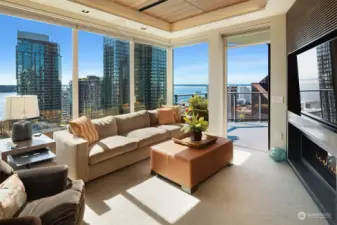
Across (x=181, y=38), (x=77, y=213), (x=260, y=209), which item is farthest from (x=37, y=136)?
(x=181, y=38)

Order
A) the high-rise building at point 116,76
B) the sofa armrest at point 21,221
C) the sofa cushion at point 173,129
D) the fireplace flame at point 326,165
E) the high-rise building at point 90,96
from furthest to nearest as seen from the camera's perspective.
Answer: the high-rise building at point 116,76
the sofa cushion at point 173,129
the high-rise building at point 90,96
the fireplace flame at point 326,165
the sofa armrest at point 21,221

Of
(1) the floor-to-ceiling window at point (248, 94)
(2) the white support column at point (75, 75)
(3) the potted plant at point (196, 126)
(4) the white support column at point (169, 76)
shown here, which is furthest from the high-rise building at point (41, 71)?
(1) the floor-to-ceiling window at point (248, 94)

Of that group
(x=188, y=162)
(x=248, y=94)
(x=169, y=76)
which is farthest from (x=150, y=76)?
(x=188, y=162)

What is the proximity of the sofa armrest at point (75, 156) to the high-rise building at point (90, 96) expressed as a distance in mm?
1180

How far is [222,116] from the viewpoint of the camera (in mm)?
4586

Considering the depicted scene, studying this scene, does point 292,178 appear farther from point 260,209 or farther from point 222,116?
point 222,116

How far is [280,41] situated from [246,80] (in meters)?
1.56

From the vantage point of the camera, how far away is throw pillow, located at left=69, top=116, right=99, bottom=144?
9.84 feet

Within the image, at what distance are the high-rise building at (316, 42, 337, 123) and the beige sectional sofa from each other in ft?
8.41

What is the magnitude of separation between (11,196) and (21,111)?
1435mm

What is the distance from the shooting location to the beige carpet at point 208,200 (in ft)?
6.55

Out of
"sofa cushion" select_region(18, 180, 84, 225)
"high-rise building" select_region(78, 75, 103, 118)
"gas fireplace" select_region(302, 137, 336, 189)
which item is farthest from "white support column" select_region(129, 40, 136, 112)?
"gas fireplace" select_region(302, 137, 336, 189)

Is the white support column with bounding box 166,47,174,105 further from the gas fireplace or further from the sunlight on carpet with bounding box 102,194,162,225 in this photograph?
the sunlight on carpet with bounding box 102,194,162,225

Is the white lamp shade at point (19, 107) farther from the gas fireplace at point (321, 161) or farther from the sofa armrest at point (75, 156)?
the gas fireplace at point (321, 161)
